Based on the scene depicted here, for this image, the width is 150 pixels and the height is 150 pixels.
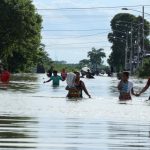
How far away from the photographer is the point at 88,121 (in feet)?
61.1

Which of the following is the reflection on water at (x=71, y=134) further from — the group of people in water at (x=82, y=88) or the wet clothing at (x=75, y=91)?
the wet clothing at (x=75, y=91)

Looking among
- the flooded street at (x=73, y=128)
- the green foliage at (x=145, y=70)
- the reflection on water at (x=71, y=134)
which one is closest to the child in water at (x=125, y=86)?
the flooded street at (x=73, y=128)

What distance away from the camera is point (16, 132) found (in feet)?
49.0

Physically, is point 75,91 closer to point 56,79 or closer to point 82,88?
point 82,88

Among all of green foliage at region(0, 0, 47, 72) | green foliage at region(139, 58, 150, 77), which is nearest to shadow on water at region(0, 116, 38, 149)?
green foliage at region(139, 58, 150, 77)

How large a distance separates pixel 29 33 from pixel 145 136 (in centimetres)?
9081

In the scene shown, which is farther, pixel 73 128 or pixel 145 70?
pixel 145 70

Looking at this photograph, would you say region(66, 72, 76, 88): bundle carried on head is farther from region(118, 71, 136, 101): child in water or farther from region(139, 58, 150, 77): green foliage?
region(139, 58, 150, 77): green foliage

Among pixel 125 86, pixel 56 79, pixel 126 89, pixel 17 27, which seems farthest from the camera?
pixel 17 27

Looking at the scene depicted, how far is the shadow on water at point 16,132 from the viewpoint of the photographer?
500 inches

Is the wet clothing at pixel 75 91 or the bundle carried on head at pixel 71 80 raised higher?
the bundle carried on head at pixel 71 80

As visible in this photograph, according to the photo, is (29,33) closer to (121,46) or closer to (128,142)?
(121,46)

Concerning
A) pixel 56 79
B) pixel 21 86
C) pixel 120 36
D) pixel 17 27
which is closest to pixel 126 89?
pixel 56 79

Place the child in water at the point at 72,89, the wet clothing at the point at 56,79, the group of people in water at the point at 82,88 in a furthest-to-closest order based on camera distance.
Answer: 1. the wet clothing at the point at 56,79
2. the child in water at the point at 72,89
3. the group of people in water at the point at 82,88
